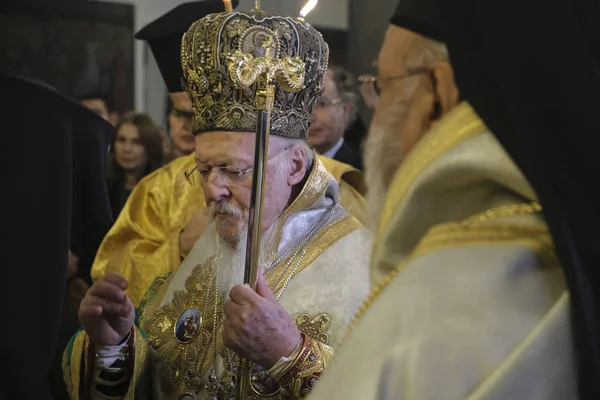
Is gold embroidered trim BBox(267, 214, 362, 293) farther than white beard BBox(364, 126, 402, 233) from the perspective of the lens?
Yes

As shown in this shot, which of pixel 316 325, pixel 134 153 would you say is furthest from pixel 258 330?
pixel 134 153

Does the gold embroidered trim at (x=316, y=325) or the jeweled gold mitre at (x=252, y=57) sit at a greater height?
the jeweled gold mitre at (x=252, y=57)

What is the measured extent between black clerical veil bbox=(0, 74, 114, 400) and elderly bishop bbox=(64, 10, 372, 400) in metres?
0.13

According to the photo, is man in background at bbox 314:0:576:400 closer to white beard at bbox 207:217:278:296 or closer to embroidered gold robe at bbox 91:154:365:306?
white beard at bbox 207:217:278:296

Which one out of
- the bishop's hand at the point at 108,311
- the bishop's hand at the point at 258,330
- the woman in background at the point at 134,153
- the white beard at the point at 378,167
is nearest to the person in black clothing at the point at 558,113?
the white beard at the point at 378,167

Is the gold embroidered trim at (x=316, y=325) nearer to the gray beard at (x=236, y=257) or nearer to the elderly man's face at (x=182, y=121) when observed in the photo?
the gray beard at (x=236, y=257)

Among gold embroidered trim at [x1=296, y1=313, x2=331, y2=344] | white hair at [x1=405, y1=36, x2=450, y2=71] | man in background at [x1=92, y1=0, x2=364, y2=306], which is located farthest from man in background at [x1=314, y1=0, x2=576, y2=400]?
man in background at [x1=92, y1=0, x2=364, y2=306]

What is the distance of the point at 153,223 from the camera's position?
3785 millimetres

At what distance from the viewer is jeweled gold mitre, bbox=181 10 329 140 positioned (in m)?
2.31

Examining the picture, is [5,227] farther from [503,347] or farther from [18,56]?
[18,56]

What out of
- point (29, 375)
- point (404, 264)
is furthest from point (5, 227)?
point (404, 264)

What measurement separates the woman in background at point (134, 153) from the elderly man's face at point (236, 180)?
8.43ft

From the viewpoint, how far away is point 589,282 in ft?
3.34

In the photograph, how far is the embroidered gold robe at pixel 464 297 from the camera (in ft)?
3.38
